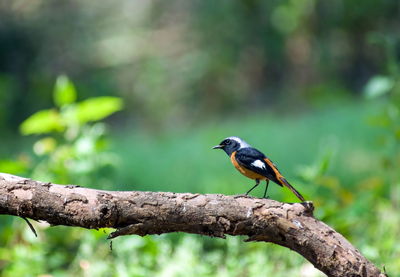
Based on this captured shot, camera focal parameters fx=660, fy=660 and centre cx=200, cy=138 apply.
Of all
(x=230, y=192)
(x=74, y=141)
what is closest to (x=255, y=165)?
(x=74, y=141)

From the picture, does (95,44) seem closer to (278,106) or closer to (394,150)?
(278,106)

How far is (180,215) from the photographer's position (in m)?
2.05

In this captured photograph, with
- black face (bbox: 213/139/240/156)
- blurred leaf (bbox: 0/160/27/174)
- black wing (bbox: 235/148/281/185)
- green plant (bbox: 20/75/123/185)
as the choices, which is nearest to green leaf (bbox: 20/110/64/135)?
green plant (bbox: 20/75/123/185)

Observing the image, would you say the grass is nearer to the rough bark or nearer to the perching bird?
the perching bird

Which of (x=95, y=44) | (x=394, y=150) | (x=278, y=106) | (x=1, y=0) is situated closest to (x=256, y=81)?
(x=278, y=106)

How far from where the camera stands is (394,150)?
3.74 m

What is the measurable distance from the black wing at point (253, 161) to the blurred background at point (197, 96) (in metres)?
1.46

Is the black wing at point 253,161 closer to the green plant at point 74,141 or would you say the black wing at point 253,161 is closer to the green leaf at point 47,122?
the green plant at point 74,141

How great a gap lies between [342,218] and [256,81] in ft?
19.9

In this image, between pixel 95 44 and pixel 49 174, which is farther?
pixel 95 44

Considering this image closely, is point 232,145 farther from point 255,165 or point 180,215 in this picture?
point 180,215

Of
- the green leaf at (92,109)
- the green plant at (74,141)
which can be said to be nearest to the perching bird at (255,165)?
the green plant at (74,141)

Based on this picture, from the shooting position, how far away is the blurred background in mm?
3881

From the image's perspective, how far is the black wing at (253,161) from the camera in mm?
2230
